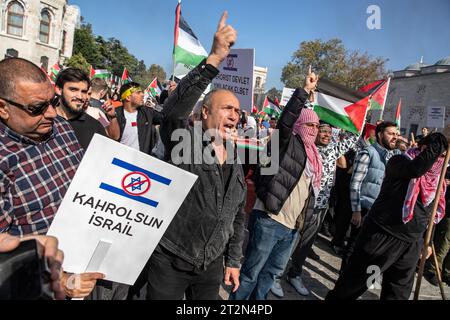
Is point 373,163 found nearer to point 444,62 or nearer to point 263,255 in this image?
point 263,255

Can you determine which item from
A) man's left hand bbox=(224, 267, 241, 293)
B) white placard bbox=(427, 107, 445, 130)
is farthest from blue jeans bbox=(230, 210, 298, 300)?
white placard bbox=(427, 107, 445, 130)

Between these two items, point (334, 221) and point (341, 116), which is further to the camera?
point (334, 221)

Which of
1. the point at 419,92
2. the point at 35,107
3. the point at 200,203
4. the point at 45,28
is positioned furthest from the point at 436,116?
the point at 45,28

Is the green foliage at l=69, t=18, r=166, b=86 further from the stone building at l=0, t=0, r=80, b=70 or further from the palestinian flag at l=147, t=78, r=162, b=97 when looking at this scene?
the palestinian flag at l=147, t=78, r=162, b=97

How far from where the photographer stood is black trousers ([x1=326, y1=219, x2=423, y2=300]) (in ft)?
9.27

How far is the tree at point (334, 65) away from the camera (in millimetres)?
33562

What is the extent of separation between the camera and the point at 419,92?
107ft

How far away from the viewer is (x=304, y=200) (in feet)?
9.89

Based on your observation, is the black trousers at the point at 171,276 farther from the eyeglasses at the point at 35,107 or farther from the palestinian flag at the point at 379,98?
the palestinian flag at the point at 379,98

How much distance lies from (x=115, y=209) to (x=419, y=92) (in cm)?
3734

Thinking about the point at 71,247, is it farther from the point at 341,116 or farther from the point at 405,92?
the point at 405,92
